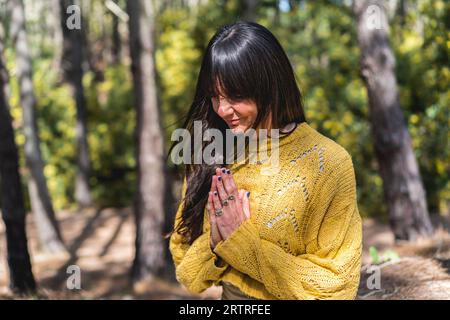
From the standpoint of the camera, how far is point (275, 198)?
5.39 ft

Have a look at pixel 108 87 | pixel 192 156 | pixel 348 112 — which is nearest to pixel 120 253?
pixel 348 112

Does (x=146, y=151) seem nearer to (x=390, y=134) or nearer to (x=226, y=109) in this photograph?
(x=390, y=134)

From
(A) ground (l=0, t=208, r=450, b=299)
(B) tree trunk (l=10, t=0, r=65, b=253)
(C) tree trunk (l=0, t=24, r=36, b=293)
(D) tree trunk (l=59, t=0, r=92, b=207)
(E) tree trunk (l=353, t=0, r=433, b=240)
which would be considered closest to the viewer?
(A) ground (l=0, t=208, r=450, b=299)

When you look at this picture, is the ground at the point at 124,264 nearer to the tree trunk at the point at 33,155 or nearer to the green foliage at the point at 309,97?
the tree trunk at the point at 33,155

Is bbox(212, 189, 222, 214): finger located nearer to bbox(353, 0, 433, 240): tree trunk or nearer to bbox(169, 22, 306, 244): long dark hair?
bbox(169, 22, 306, 244): long dark hair

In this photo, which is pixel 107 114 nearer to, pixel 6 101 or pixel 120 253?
pixel 120 253

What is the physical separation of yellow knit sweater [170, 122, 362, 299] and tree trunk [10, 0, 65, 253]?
27.1 feet

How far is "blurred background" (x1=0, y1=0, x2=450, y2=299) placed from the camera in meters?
4.94

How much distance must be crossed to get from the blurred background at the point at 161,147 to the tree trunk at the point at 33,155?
0.07ft

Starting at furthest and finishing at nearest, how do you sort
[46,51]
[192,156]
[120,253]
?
[46,51]
[120,253]
[192,156]

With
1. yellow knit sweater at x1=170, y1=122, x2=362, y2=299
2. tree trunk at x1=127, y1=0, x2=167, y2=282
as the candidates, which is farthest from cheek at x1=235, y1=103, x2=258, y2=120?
tree trunk at x1=127, y1=0, x2=167, y2=282

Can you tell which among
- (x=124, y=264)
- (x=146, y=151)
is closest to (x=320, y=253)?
(x=146, y=151)

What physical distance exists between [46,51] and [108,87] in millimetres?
19176

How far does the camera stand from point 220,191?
Result: 1595 millimetres
